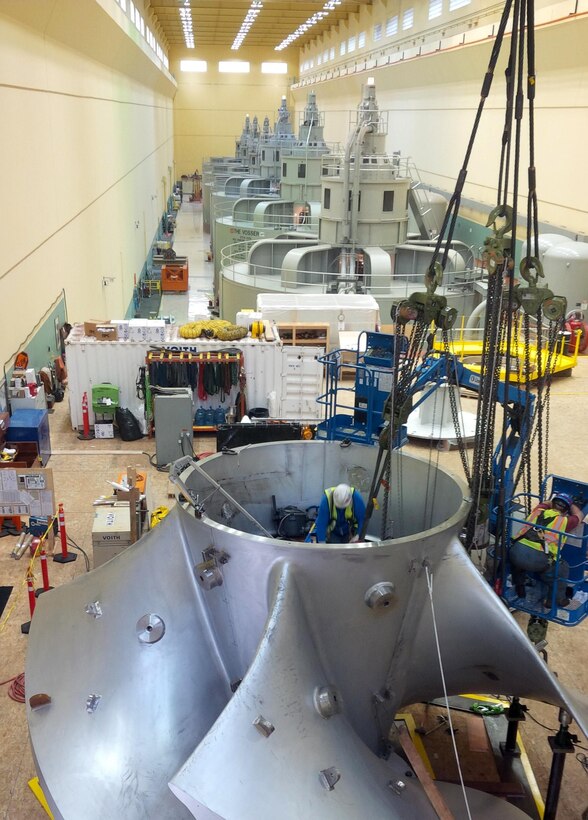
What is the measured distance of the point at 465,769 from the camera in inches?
230

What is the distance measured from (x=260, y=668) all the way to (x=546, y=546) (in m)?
3.75

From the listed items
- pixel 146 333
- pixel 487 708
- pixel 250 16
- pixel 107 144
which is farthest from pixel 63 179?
pixel 250 16

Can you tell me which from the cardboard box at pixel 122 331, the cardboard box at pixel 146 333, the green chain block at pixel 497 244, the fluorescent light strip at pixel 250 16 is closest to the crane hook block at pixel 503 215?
the green chain block at pixel 497 244

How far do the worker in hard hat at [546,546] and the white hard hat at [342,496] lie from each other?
6.13 feet

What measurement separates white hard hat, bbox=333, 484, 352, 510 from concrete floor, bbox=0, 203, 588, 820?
221cm

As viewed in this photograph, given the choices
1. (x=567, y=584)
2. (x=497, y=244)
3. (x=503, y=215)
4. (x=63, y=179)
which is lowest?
(x=567, y=584)

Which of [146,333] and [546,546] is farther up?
[146,333]

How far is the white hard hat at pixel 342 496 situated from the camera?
593 cm

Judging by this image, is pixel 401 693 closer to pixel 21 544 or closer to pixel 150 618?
pixel 150 618

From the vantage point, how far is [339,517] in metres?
6.09

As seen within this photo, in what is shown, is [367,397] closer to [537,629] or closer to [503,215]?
[537,629]

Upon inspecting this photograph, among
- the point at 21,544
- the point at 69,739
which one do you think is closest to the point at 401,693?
the point at 69,739

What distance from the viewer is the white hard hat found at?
5930 millimetres

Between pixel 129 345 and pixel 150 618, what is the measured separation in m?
8.38
